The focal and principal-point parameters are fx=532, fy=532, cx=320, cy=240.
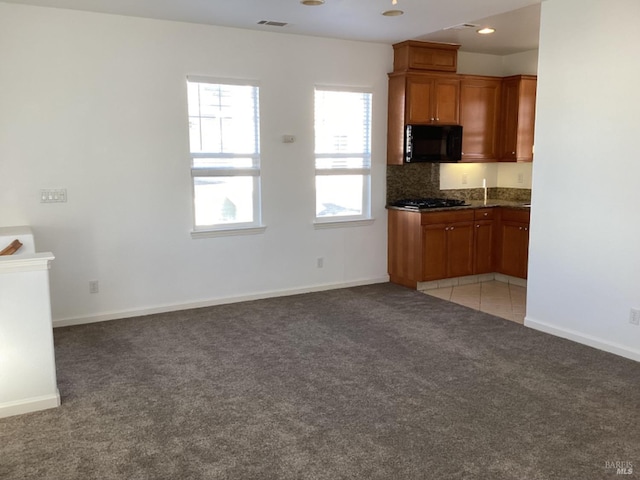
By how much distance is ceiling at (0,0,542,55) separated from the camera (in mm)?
4281

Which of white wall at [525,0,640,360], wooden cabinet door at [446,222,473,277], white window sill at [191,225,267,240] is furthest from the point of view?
wooden cabinet door at [446,222,473,277]

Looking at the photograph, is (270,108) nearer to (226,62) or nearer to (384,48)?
(226,62)

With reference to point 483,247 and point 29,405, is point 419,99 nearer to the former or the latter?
point 483,247

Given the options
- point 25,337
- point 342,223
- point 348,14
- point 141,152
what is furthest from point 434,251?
point 25,337

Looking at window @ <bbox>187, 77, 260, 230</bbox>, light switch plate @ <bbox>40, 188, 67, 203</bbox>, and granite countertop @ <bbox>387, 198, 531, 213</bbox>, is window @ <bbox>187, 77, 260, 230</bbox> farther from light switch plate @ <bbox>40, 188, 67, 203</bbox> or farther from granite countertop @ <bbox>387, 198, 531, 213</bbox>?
granite countertop @ <bbox>387, 198, 531, 213</bbox>

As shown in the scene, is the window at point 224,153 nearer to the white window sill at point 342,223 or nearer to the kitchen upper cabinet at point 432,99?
the white window sill at point 342,223

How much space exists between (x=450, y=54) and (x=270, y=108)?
2.27 metres

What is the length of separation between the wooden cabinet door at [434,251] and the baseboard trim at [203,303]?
2.05 feet

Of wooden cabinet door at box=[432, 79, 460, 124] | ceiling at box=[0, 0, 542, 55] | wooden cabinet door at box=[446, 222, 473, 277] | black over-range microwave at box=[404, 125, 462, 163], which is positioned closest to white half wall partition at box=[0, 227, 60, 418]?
ceiling at box=[0, 0, 542, 55]

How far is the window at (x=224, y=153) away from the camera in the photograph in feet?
16.9

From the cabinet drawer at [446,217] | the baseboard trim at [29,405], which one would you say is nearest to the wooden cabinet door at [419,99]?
the cabinet drawer at [446,217]

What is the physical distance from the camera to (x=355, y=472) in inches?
99.3

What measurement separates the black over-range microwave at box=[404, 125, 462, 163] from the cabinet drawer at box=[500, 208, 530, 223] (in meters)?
0.85

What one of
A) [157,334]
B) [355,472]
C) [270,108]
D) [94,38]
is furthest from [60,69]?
[355,472]
